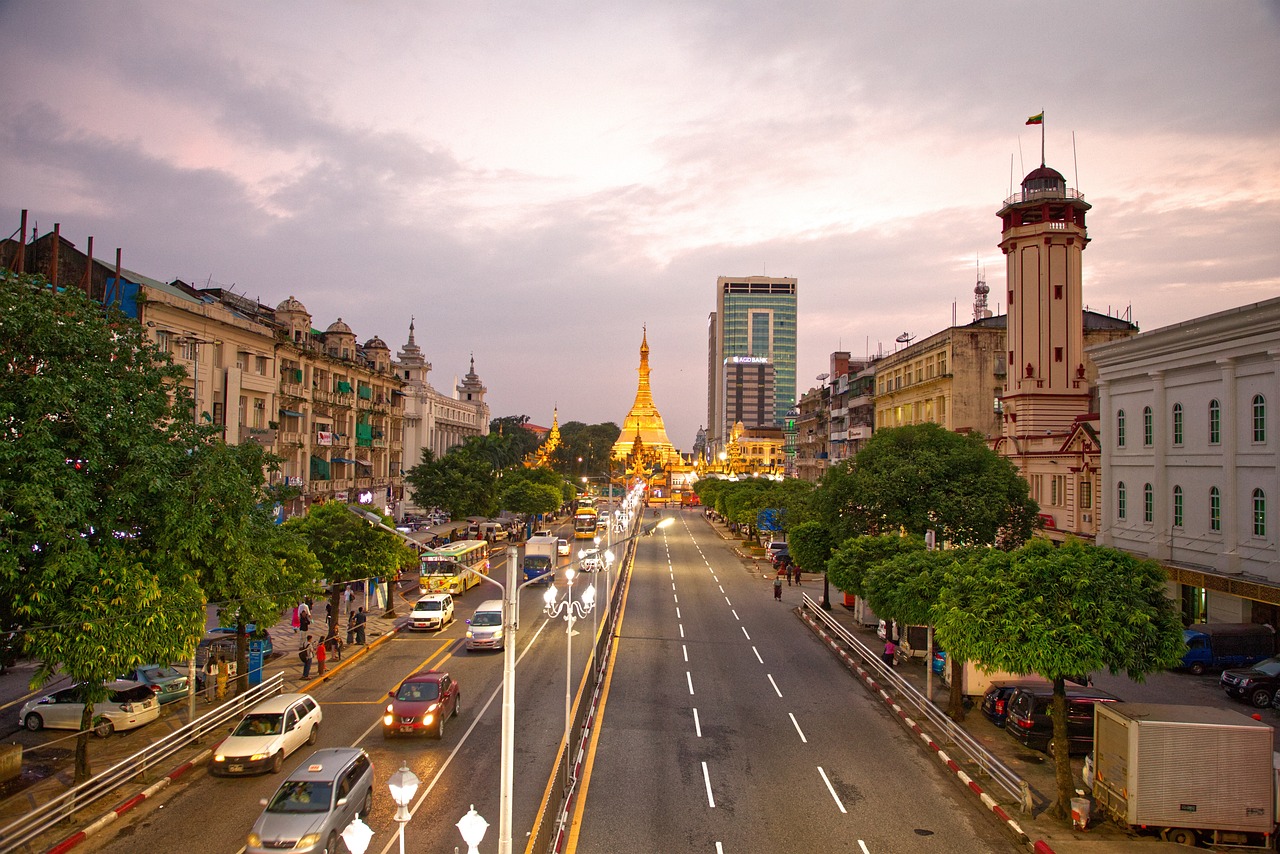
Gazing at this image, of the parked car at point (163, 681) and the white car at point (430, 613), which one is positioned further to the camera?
the white car at point (430, 613)

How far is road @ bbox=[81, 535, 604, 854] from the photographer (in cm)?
1673

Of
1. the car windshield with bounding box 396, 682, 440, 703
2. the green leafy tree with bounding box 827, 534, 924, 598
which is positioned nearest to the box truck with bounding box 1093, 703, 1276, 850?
the green leafy tree with bounding box 827, 534, 924, 598

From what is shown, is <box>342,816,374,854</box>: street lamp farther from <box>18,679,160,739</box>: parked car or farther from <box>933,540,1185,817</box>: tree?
<box>18,679,160,739</box>: parked car

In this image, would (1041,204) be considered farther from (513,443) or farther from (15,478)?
(513,443)

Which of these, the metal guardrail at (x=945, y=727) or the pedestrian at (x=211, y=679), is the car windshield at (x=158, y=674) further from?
the metal guardrail at (x=945, y=727)

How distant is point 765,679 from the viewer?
3002cm

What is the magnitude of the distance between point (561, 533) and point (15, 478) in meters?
76.6

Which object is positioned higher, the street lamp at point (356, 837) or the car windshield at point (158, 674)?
the street lamp at point (356, 837)

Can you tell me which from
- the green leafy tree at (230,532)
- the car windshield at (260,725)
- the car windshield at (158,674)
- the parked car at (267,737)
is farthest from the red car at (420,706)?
the car windshield at (158,674)

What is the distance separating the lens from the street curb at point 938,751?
16750 millimetres

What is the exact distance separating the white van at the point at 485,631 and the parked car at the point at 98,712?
12127mm

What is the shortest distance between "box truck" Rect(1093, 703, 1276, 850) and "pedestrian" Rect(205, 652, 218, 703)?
81.6 feet

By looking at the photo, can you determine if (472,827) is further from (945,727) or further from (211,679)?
(211,679)

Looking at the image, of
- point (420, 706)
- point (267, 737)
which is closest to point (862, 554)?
point (420, 706)
